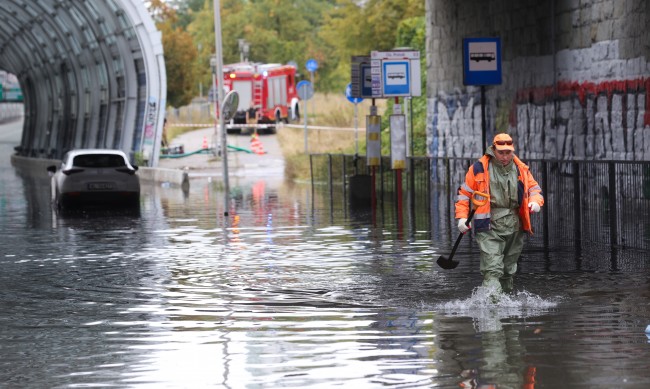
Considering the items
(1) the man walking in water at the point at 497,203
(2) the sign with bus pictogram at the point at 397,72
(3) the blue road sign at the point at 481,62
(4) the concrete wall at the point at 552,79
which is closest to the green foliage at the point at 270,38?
(4) the concrete wall at the point at 552,79

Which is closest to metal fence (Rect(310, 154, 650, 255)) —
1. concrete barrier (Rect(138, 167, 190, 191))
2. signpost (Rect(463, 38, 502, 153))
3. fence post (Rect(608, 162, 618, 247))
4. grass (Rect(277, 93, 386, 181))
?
fence post (Rect(608, 162, 618, 247))

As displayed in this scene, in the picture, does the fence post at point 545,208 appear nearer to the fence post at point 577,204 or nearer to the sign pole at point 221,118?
the fence post at point 577,204

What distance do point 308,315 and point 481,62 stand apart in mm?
10050

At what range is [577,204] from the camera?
1978 cm

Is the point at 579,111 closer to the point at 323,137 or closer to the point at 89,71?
the point at 323,137

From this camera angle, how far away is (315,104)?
81.0m

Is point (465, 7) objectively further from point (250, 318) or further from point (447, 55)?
point (250, 318)

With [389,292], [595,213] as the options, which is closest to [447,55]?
[595,213]

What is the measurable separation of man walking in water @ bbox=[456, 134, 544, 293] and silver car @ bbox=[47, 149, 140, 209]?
62.0ft

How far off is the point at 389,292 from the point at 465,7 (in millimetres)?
19568

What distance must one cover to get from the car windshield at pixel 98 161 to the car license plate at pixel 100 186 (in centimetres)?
81

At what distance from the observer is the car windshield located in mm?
31547

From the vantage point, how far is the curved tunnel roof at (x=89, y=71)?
48975mm

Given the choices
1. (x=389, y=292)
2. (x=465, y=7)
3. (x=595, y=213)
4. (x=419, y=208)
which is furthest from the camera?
(x=465, y=7)
